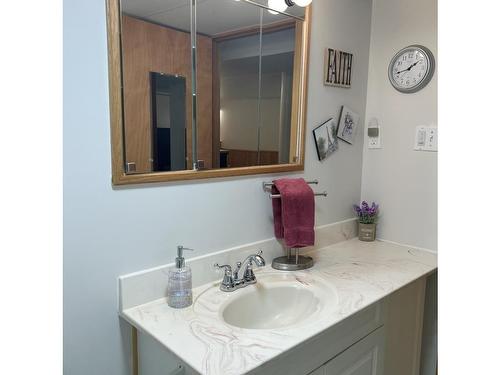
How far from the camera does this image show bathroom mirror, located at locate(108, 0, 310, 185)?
1.17m

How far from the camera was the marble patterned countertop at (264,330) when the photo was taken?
986 mm

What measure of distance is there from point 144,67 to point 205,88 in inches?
9.9

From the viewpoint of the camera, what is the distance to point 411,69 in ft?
6.08

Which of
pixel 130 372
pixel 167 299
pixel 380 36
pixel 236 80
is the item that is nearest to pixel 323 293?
pixel 167 299

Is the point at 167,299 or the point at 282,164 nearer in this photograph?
the point at 167,299

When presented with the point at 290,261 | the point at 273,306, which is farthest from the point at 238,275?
the point at 290,261

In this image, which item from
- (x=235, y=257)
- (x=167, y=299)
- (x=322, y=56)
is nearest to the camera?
(x=167, y=299)

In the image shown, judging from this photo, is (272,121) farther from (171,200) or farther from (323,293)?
(323,293)

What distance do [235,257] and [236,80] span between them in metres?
0.68

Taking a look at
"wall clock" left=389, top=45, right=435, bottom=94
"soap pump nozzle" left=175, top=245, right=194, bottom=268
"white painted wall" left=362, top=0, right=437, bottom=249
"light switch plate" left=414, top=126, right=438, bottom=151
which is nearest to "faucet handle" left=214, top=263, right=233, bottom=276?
"soap pump nozzle" left=175, top=245, right=194, bottom=268

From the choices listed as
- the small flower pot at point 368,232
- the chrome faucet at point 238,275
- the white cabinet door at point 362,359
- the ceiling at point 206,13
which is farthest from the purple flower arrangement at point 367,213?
the ceiling at point 206,13

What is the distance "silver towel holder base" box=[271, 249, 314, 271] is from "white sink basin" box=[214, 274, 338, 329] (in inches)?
2.8

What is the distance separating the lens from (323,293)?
1.40 meters

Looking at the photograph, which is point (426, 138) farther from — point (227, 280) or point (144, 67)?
point (144, 67)
